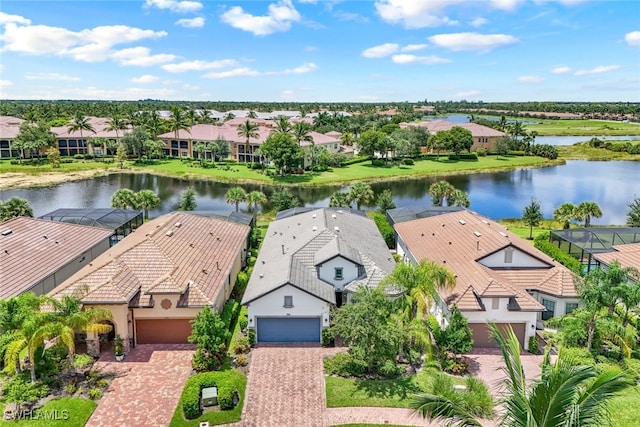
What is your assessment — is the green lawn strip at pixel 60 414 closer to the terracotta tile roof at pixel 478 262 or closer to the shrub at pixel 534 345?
the terracotta tile roof at pixel 478 262

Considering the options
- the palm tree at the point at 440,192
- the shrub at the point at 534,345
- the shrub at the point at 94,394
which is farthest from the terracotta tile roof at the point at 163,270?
the palm tree at the point at 440,192

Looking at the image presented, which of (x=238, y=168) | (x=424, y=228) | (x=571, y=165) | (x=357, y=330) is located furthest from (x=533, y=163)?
(x=357, y=330)

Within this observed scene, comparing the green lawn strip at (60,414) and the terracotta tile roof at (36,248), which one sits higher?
the terracotta tile roof at (36,248)

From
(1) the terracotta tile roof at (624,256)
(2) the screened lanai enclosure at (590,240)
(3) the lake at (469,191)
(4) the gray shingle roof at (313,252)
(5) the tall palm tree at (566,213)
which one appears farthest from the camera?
(3) the lake at (469,191)

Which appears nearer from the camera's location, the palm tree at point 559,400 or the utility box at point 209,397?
the palm tree at point 559,400

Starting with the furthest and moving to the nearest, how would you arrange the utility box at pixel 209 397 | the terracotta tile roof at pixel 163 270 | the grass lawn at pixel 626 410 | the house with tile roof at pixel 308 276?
1. the house with tile roof at pixel 308 276
2. the terracotta tile roof at pixel 163 270
3. the utility box at pixel 209 397
4. the grass lawn at pixel 626 410

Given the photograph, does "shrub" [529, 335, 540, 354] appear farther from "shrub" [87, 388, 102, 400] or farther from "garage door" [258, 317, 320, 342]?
"shrub" [87, 388, 102, 400]

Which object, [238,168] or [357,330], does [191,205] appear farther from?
[238,168]

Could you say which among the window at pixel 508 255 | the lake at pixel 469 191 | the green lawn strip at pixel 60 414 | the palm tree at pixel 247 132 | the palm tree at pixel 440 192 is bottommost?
the green lawn strip at pixel 60 414
